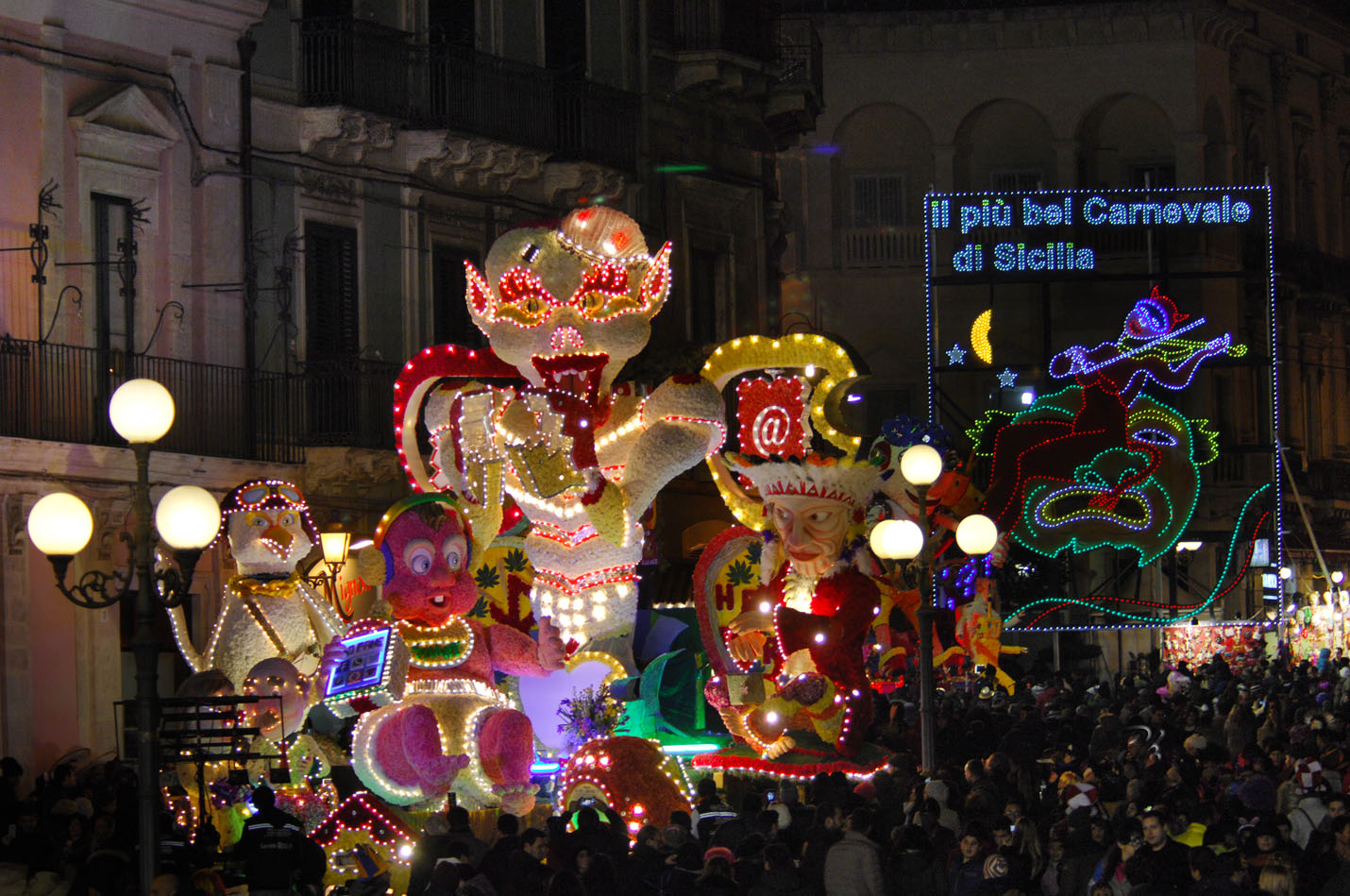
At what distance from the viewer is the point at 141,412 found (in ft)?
38.7

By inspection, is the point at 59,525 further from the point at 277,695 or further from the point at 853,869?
the point at 277,695

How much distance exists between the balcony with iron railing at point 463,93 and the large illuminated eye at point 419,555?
28.8 feet

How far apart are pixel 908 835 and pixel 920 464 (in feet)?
13.6

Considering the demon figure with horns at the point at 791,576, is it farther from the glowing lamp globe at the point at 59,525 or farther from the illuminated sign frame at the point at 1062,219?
the illuminated sign frame at the point at 1062,219

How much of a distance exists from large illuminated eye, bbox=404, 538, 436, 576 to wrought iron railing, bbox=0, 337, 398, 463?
14.5 feet

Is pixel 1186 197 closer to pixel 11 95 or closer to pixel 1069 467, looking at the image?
pixel 1069 467

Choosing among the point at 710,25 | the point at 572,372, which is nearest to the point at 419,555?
the point at 572,372

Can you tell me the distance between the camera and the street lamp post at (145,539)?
1165cm

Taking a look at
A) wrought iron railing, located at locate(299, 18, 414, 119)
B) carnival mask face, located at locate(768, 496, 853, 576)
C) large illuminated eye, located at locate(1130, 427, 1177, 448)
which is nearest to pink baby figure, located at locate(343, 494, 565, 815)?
carnival mask face, located at locate(768, 496, 853, 576)

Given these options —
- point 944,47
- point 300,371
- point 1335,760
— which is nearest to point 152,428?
point 1335,760

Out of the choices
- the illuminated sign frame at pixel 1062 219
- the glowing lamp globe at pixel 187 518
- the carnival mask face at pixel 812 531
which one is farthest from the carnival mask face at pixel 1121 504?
the glowing lamp globe at pixel 187 518

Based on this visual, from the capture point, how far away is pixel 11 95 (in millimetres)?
20750

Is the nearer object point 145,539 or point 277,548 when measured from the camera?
point 145,539

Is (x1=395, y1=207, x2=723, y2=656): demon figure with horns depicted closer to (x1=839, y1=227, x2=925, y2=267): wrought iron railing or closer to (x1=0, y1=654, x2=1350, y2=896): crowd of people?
(x1=0, y1=654, x2=1350, y2=896): crowd of people
